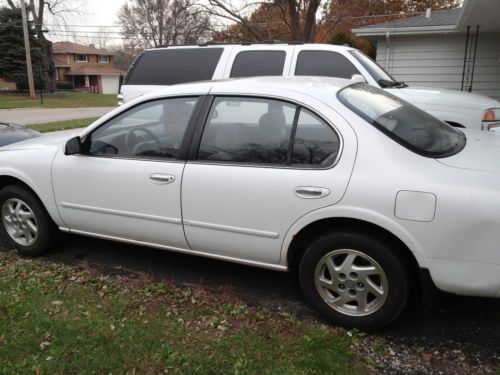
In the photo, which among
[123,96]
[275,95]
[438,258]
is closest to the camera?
[438,258]

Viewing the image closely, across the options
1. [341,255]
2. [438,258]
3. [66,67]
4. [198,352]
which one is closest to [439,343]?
[438,258]

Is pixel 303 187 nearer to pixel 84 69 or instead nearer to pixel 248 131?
pixel 248 131

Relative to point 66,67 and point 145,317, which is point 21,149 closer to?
point 145,317

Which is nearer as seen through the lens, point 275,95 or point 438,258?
point 438,258

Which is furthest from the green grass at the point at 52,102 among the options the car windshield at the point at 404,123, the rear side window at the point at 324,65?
the car windshield at the point at 404,123

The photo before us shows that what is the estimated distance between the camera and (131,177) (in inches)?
138

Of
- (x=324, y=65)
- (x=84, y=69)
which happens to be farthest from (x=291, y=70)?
(x=84, y=69)

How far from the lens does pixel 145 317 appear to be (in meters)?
3.21

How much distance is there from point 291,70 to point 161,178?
12.7ft

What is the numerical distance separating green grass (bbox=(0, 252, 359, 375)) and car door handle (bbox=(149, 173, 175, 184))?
859mm

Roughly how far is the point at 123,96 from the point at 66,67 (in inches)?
2757

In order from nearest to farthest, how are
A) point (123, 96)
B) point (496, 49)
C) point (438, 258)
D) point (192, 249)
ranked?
point (438, 258) → point (192, 249) → point (123, 96) → point (496, 49)

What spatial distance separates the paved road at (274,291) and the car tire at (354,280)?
8.2 inches

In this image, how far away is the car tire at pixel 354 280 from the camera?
2801mm
